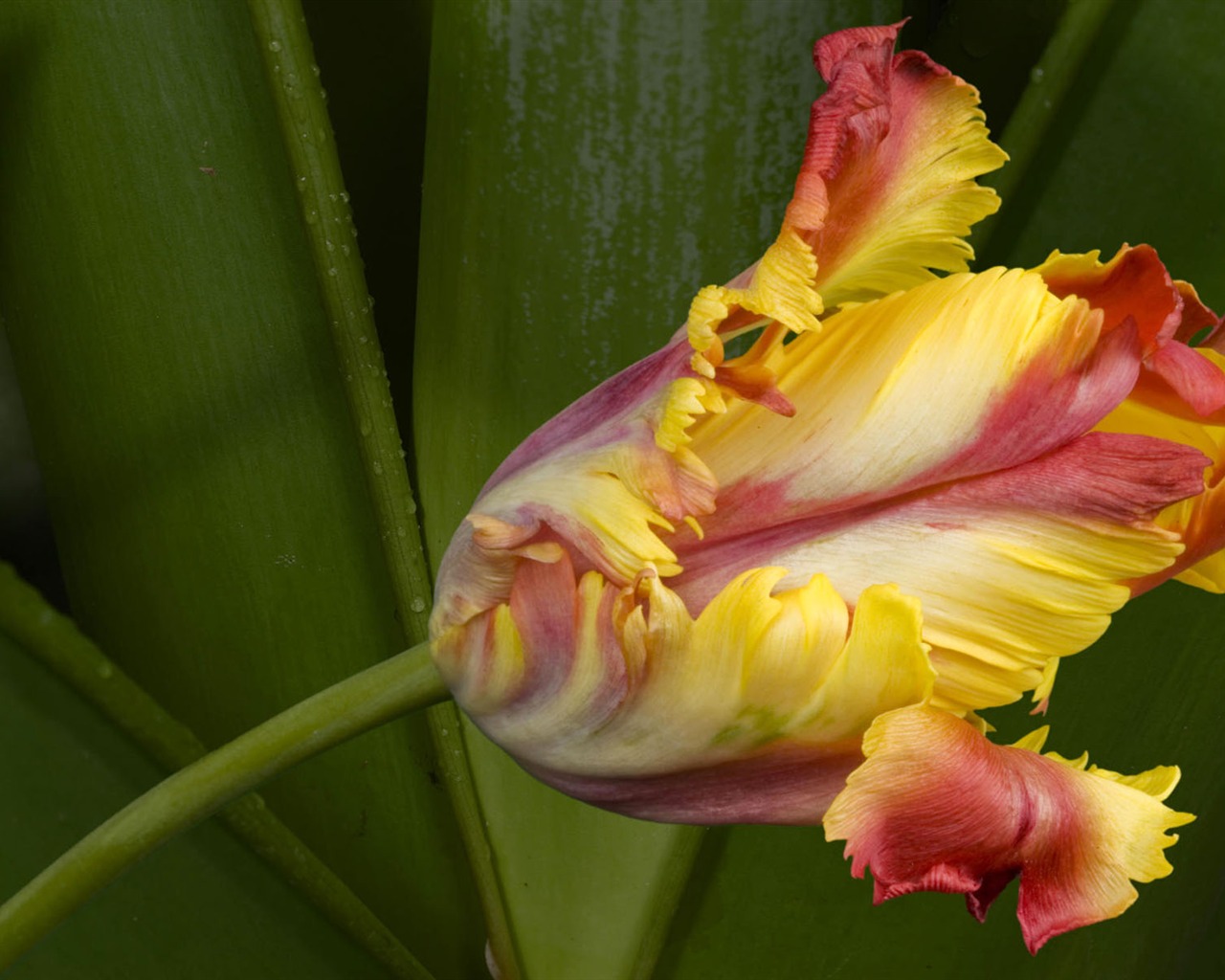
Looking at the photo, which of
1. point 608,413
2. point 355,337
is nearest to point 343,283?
point 355,337

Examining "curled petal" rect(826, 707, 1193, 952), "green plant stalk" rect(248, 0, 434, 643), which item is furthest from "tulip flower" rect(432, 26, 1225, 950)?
"green plant stalk" rect(248, 0, 434, 643)

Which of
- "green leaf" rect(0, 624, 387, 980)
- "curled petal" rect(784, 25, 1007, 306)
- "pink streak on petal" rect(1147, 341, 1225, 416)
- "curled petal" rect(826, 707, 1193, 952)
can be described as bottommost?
"green leaf" rect(0, 624, 387, 980)

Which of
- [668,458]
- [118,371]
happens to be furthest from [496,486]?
[118,371]

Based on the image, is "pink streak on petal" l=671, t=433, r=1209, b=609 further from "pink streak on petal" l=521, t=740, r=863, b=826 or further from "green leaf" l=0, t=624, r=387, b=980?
"green leaf" l=0, t=624, r=387, b=980

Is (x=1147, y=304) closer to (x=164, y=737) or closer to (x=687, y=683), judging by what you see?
(x=687, y=683)

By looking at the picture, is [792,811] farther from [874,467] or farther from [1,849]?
[1,849]

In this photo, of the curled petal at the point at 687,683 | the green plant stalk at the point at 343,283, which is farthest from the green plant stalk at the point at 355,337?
the curled petal at the point at 687,683
